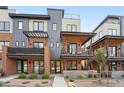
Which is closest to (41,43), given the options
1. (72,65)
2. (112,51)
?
(72,65)

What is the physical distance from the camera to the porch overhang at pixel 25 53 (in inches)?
420

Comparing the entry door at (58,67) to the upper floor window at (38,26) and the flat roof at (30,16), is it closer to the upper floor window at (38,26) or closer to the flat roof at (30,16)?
the upper floor window at (38,26)

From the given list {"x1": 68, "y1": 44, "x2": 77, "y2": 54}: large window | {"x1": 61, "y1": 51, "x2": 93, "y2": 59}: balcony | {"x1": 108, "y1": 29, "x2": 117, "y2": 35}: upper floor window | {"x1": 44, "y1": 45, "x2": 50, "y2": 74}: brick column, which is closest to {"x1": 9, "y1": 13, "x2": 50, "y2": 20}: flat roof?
{"x1": 44, "y1": 45, "x2": 50, "y2": 74}: brick column

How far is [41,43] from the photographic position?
10.7m

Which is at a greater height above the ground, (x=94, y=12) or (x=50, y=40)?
(x=94, y=12)

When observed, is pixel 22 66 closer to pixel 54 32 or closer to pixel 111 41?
pixel 54 32

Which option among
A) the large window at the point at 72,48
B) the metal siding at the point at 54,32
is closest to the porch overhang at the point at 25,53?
the metal siding at the point at 54,32

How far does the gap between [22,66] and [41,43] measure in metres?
1.48

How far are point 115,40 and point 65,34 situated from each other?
249 centimetres

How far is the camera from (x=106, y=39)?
1019cm
